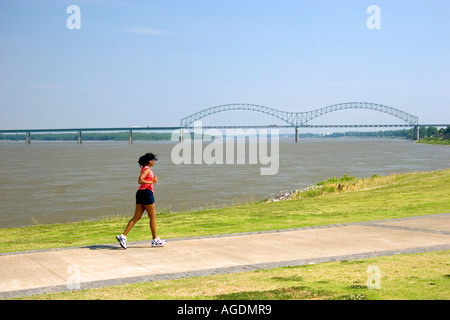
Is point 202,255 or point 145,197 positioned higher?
point 145,197

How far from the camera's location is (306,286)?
22.4 ft

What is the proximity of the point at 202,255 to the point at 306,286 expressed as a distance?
8.05ft

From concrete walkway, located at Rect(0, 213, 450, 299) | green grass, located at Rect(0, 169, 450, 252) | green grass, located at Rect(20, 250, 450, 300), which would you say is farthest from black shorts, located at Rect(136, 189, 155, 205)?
green grass, located at Rect(20, 250, 450, 300)

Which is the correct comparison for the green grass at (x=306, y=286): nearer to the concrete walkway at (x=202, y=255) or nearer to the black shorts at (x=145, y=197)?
the concrete walkway at (x=202, y=255)

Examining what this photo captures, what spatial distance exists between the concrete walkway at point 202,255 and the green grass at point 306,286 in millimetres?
370

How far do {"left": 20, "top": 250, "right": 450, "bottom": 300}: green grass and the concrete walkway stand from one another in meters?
0.37

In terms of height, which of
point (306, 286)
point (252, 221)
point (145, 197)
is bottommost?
point (252, 221)

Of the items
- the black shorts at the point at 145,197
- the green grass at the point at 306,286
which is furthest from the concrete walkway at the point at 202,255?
the black shorts at the point at 145,197

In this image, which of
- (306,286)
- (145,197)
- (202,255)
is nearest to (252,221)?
(145,197)

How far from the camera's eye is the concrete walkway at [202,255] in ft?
24.5

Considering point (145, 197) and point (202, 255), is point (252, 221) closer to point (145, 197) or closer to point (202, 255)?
point (145, 197)

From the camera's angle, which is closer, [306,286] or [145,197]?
[306,286]

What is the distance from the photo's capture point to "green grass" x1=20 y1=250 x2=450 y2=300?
643 cm

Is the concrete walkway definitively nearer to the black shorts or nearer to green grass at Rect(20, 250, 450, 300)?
green grass at Rect(20, 250, 450, 300)
